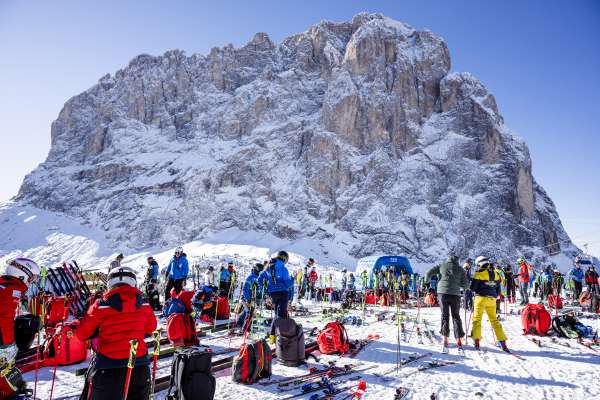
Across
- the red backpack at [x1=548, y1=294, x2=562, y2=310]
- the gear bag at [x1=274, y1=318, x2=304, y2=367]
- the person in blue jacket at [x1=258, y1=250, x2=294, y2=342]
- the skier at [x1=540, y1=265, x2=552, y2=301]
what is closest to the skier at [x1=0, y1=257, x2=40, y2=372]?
the gear bag at [x1=274, y1=318, x2=304, y2=367]

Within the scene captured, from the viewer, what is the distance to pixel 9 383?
4117 millimetres

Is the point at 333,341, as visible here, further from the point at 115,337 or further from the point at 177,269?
the point at 177,269

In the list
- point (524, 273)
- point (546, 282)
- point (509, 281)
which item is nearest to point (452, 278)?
point (524, 273)

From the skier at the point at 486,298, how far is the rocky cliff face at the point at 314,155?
2356 inches

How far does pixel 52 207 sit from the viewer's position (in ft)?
301

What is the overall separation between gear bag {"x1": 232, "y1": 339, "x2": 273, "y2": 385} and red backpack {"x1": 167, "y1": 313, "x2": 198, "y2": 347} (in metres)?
1.85

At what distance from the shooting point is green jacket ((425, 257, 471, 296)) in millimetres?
7375

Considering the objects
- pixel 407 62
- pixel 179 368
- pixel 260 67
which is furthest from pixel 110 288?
pixel 260 67

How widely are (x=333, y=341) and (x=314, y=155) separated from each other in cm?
7686

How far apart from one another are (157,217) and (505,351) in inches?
3288

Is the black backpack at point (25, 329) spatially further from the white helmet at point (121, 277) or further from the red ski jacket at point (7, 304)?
the white helmet at point (121, 277)

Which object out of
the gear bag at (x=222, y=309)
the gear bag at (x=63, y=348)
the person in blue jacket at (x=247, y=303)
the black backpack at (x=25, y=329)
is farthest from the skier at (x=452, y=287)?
the black backpack at (x=25, y=329)

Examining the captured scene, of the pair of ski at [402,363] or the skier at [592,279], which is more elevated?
the skier at [592,279]

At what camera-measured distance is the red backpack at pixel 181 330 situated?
654 centimetres
